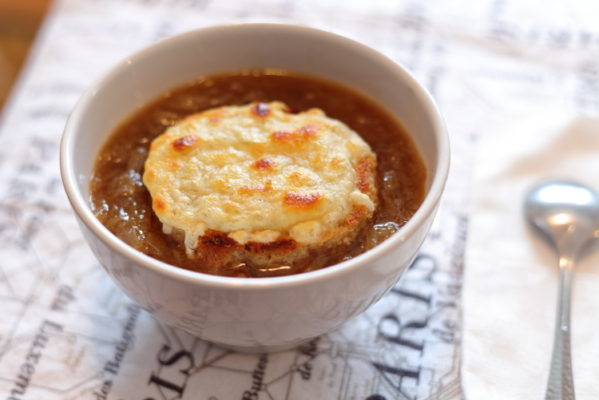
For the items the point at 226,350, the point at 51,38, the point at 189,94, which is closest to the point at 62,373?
the point at 226,350

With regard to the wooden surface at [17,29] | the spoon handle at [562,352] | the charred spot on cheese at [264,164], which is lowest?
the spoon handle at [562,352]

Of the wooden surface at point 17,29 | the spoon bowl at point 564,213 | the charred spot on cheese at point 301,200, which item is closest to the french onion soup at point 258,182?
the charred spot on cheese at point 301,200

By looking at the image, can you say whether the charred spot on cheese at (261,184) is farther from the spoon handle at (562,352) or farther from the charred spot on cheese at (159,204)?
the spoon handle at (562,352)

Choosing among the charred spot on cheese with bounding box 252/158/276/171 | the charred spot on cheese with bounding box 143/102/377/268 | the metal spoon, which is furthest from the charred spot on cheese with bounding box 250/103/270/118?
the metal spoon

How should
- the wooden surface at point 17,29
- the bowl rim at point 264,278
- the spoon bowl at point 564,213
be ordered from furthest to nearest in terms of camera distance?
the wooden surface at point 17,29 → the spoon bowl at point 564,213 → the bowl rim at point 264,278

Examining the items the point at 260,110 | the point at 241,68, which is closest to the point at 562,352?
the point at 260,110

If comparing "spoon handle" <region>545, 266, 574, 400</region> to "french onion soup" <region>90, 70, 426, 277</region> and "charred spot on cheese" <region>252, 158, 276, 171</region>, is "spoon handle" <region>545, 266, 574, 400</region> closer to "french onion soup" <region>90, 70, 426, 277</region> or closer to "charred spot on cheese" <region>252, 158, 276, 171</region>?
"french onion soup" <region>90, 70, 426, 277</region>
